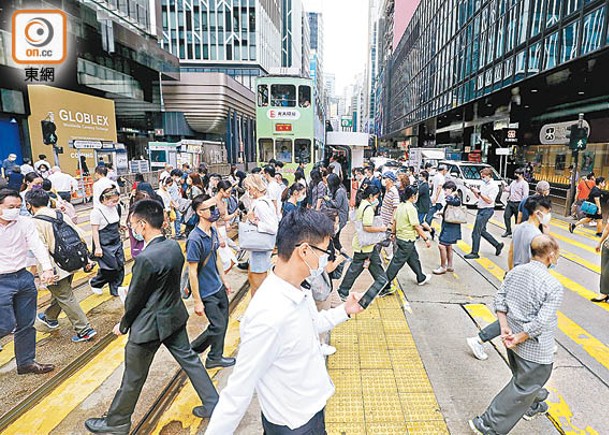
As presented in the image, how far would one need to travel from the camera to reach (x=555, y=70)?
52.9ft

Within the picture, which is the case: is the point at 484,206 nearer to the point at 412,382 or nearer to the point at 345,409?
the point at 412,382

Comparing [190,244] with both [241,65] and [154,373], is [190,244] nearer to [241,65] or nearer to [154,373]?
[154,373]

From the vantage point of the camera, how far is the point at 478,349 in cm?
424

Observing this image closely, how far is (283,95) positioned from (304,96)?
835 mm

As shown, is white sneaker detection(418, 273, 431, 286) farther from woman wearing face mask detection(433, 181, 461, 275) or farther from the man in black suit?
the man in black suit

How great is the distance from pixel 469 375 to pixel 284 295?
3.12 meters

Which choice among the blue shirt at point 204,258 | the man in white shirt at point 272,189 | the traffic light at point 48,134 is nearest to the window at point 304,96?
the man in white shirt at point 272,189

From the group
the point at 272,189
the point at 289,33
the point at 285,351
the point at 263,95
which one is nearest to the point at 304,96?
the point at 263,95

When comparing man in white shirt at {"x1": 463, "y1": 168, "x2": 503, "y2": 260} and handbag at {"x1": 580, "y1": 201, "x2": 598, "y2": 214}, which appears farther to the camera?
handbag at {"x1": 580, "y1": 201, "x2": 598, "y2": 214}

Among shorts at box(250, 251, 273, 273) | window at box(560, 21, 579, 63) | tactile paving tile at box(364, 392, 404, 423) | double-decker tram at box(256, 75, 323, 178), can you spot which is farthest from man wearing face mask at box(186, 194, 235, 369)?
window at box(560, 21, 579, 63)

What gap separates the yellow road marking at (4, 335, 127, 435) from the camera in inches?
127

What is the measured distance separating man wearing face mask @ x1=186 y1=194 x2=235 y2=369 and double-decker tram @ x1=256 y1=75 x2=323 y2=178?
11704 millimetres

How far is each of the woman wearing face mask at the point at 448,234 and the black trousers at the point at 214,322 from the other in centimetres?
446

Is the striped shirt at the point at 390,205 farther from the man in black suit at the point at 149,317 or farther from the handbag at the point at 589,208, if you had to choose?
the handbag at the point at 589,208
